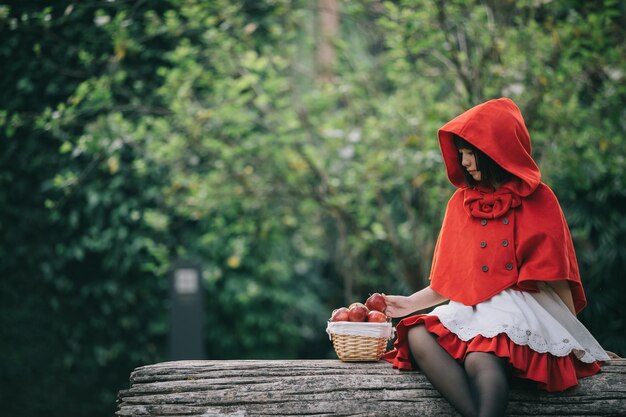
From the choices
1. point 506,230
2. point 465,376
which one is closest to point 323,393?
point 465,376

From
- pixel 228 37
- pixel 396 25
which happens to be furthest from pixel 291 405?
pixel 228 37

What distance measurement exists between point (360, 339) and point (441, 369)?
412 millimetres

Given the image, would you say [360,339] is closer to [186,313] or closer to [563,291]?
[563,291]

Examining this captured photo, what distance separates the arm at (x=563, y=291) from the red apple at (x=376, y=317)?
663 millimetres

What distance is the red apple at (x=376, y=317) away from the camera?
9.32ft

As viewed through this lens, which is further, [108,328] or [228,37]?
[108,328]

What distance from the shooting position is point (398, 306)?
9.74 feet

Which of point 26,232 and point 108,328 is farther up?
point 26,232

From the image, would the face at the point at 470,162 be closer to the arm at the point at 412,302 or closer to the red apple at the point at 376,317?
the arm at the point at 412,302

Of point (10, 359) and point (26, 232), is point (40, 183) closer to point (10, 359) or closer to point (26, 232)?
point (26, 232)

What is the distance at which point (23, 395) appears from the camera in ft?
22.5

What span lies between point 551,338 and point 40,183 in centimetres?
570

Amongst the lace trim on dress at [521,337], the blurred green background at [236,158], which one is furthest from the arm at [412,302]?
the blurred green background at [236,158]

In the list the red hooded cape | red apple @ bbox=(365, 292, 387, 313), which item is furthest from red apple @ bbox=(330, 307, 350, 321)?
the red hooded cape
